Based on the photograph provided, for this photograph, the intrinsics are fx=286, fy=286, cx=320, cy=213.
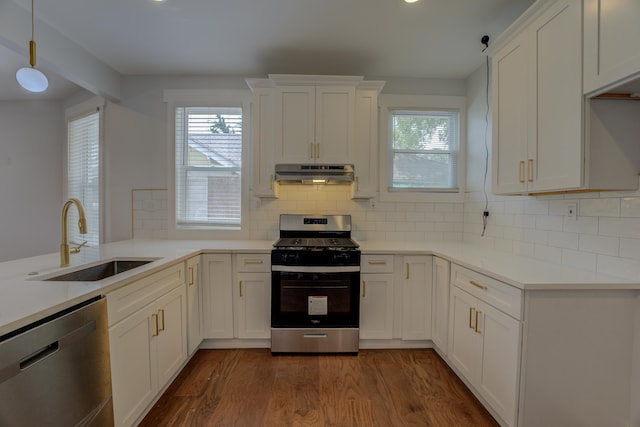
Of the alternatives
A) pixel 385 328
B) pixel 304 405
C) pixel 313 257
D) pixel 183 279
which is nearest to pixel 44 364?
pixel 183 279

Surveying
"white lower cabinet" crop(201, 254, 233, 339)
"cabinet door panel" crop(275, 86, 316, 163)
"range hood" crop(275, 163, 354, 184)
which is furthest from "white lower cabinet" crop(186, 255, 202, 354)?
"cabinet door panel" crop(275, 86, 316, 163)

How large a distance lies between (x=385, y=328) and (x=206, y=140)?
2580 mm

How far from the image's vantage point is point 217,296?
2.45 meters

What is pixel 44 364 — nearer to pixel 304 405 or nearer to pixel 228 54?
pixel 304 405

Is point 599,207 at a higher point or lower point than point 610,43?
lower

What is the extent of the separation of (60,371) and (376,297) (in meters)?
2.03

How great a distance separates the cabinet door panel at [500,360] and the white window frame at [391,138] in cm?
148

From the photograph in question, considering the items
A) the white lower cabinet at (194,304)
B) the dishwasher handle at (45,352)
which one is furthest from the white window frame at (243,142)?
the dishwasher handle at (45,352)

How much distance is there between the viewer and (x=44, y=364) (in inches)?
40.0

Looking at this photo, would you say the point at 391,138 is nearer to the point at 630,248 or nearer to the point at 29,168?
the point at 630,248

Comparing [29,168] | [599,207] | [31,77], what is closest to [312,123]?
[31,77]

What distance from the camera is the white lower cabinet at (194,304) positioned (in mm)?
2221

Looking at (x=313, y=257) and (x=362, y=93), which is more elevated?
(x=362, y=93)

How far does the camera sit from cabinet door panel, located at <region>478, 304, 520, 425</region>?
147cm
